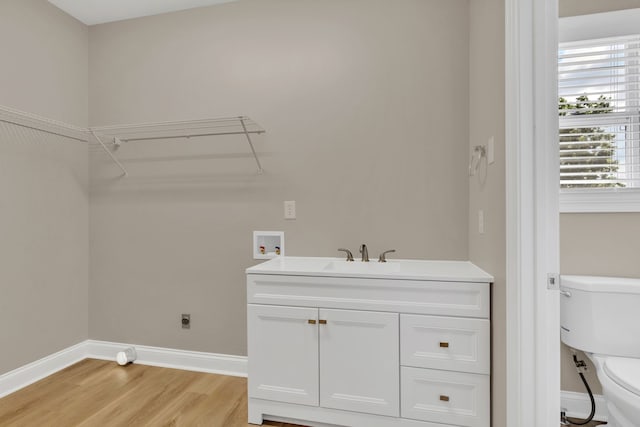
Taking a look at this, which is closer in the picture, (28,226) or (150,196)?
(28,226)

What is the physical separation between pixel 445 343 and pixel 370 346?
13.9 inches

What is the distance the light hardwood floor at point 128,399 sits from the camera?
179 centimetres

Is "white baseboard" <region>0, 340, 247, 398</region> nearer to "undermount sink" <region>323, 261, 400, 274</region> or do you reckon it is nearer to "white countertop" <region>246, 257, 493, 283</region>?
"white countertop" <region>246, 257, 493, 283</region>

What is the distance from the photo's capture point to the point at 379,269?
6.13 ft

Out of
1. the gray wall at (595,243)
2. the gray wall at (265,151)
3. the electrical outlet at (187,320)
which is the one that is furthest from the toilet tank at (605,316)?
the electrical outlet at (187,320)

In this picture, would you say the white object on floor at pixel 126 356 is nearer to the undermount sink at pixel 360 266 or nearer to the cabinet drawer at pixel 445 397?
the undermount sink at pixel 360 266

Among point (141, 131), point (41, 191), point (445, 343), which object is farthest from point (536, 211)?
point (41, 191)

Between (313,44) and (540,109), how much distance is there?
149cm

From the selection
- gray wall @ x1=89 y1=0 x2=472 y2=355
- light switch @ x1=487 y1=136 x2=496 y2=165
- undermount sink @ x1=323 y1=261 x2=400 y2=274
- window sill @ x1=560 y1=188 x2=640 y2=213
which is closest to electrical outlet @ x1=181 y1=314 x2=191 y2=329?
gray wall @ x1=89 y1=0 x2=472 y2=355

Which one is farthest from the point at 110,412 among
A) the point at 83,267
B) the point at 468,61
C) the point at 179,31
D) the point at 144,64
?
the point at 468,61

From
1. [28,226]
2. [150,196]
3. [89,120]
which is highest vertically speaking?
[89,120]

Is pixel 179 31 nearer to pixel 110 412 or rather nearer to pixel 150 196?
pixel 150 196

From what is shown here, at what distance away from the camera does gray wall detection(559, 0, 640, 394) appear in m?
1.76

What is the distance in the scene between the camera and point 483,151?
168cm
